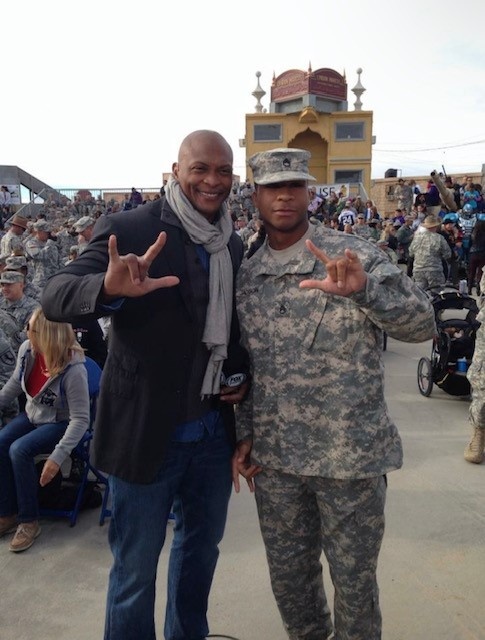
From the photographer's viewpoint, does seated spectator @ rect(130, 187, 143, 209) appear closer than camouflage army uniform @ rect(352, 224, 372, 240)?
No

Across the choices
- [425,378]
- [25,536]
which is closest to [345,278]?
[25,536]

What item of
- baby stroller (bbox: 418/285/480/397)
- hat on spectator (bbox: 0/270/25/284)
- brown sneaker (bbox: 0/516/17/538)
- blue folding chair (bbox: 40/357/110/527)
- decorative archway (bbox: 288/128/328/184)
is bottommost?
brown sneaker (bbox: 0/516/17/538)

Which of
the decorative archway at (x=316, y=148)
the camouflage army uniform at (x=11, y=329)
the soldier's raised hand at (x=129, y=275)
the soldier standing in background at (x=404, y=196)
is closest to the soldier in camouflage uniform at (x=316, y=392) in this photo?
the soldier's raised hand at (x=129, y=275)

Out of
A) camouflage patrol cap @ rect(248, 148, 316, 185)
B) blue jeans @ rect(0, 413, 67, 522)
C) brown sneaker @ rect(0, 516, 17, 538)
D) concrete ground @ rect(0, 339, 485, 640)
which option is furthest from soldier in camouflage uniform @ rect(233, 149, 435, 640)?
brown sneaker @ rect(0, 516, 17, 538)

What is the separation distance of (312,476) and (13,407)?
283 cm

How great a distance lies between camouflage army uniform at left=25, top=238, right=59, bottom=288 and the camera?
9.49 m

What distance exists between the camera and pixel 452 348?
5520mm

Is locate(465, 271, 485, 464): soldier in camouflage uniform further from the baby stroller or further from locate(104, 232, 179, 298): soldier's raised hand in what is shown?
locate(104, 232, 179, 298): soldier's raised hand

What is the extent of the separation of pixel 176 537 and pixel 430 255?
27.9 feet

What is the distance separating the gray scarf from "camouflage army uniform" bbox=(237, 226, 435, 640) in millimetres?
124

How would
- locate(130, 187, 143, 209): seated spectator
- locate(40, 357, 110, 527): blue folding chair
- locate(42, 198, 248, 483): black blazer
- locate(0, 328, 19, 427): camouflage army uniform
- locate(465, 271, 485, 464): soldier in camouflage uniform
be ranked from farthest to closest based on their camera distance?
locate(130, 187, 143, 209): seated spectator < locate(465, 271, 485, 464): soldier in camouflage uniform < locate(0, 328, 19, 427): camouflage army uniform < locate(40, 357, 110, 527): blue folding chair < locate(42, 198, 248, 483): black blazer

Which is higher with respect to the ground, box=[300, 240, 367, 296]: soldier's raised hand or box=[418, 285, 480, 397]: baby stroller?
box=[300, 240, 367, 296]: soldier's raised hand

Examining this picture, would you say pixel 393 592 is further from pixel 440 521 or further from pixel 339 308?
pixel 339 308

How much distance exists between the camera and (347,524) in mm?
2008
